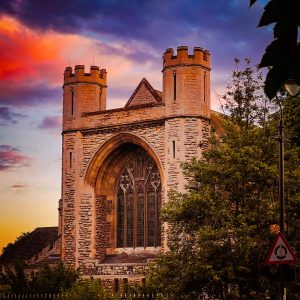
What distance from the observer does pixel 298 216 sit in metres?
23.3

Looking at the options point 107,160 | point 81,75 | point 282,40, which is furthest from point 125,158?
point 282,40

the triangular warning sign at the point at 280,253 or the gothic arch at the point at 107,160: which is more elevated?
the gothic arch at the point at 107,160

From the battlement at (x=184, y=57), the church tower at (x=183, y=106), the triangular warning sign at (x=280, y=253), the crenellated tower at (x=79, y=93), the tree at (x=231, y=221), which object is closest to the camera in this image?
the triangular warning sign at (x=280, y=253)

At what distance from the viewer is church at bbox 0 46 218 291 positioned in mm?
35531

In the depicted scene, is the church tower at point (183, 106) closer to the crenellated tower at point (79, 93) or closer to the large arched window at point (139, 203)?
the large arched window at point (139, 203)

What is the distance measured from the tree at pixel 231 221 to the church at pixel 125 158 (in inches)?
412

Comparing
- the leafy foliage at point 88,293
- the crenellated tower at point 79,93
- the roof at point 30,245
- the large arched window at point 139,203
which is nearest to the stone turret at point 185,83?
the large arched window at point 139,203

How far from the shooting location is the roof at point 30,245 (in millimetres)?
43969

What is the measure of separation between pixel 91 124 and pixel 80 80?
2.59m

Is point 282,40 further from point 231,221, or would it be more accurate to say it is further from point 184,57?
point 184,57

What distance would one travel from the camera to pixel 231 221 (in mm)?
22797

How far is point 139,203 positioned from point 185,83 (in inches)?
269

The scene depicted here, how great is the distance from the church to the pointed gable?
0.05m

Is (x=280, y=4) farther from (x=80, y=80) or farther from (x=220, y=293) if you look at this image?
(x=80, y=80)
